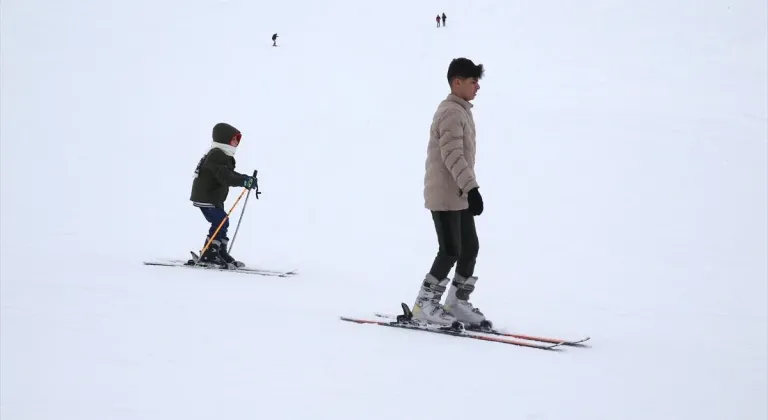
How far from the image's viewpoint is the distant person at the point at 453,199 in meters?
4.67

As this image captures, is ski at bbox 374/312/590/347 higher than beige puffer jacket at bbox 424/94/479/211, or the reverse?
beige puffer jacket at bbox 424/94/479/211

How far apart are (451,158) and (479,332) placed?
1.13m

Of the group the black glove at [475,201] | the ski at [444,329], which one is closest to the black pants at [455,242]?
the black glove at [475,201]

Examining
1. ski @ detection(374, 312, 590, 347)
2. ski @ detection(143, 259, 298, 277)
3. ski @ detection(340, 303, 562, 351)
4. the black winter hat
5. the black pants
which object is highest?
the black winter hat

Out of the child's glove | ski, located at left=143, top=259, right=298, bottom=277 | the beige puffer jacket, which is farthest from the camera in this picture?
the child's glove

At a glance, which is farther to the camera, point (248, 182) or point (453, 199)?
point (248, 182)

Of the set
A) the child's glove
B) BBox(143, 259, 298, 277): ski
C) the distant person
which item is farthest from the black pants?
the child's glove

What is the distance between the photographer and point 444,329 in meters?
4.68

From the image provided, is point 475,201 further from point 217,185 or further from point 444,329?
point 217,185

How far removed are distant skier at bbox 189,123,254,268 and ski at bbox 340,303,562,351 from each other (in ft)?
9.83

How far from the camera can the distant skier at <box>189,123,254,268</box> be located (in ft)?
24.9

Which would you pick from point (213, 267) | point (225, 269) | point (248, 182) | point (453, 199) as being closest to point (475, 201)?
point (453, 199)

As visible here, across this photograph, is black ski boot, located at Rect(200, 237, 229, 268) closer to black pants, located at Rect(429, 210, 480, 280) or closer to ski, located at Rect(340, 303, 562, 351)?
ski, located at Rect(340, 303, 562, 351)

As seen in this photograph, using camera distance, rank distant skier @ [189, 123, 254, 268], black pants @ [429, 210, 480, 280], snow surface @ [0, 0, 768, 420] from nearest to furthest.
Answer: snow surface @ [0, 0, 768, 420] → black pants @ [429, 210, 480, 280] → distant skier @ [189, 123, 254, 268]
